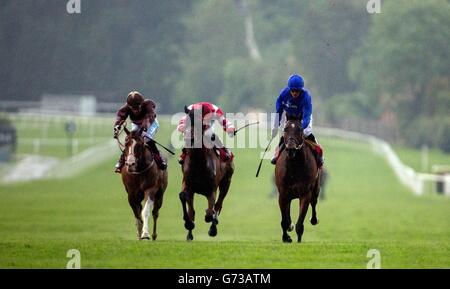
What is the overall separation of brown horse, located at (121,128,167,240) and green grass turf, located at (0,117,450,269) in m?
0.59

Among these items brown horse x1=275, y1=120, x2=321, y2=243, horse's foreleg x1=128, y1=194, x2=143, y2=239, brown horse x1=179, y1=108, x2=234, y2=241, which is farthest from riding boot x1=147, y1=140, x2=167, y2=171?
brown horse x1=275, y1=120, x2=321, y2=243

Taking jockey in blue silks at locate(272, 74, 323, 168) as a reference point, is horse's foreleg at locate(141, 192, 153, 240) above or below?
below

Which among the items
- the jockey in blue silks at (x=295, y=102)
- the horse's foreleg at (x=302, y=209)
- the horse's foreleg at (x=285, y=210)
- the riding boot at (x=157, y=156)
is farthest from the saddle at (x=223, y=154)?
the horse's foreleg at (x=302, y=209)

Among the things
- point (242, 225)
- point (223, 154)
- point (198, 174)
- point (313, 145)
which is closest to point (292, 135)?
point (313, 145)

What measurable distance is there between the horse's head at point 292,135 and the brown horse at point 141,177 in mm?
2860

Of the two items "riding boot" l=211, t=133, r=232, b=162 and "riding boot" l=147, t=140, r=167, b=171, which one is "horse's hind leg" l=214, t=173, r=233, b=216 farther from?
"riding boot" l=147, t=140, r=167, b=171

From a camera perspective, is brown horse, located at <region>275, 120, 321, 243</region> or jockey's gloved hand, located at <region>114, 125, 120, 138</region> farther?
jockey's gloved hand, located at <region>114, 125, 120, 138</region>

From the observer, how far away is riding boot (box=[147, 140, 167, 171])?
25734mm

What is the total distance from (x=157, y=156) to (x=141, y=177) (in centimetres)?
55

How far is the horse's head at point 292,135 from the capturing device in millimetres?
23812

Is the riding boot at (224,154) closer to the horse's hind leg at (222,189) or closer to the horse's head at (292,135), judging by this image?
the horse's hind leg at (222,189)

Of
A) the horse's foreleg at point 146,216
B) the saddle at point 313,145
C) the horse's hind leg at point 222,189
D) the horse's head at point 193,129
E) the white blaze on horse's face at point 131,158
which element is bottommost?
the horse's foreleg at point 146,216

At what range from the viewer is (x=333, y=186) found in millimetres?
65688
